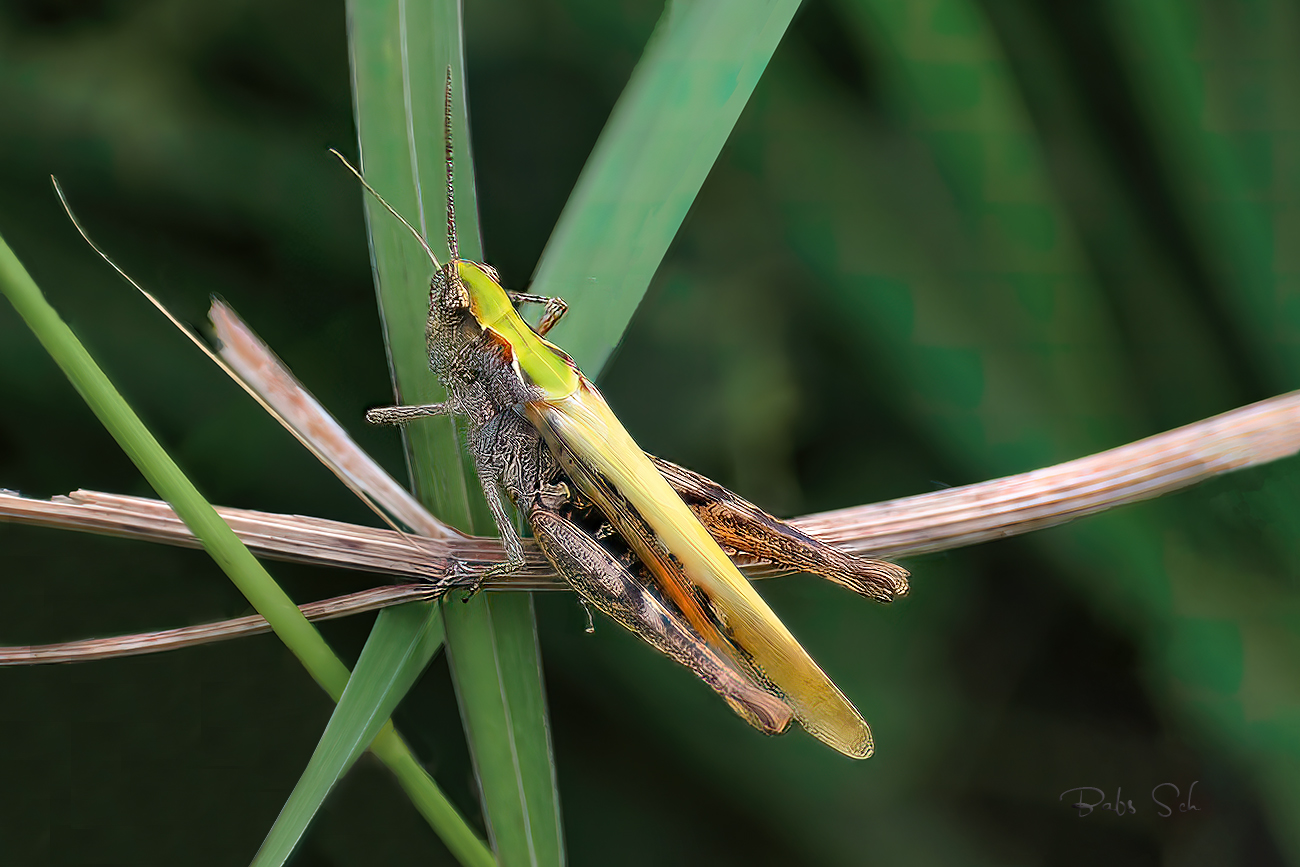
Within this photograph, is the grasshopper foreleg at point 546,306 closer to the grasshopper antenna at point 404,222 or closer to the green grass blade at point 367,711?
the grasshopper antenna at point 404,222

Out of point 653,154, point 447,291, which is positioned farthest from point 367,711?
point 653,154

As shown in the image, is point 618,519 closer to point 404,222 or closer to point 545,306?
point 545,306

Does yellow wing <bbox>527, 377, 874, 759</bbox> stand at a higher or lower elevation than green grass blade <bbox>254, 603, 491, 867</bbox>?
higher

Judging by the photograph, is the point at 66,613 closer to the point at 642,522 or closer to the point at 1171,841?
the point at 642,522

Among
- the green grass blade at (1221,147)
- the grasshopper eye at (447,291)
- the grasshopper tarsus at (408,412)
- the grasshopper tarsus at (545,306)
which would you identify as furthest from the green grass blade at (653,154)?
the green grass blade at (1221,147)

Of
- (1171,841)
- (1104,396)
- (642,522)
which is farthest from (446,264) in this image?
(1171,841)
